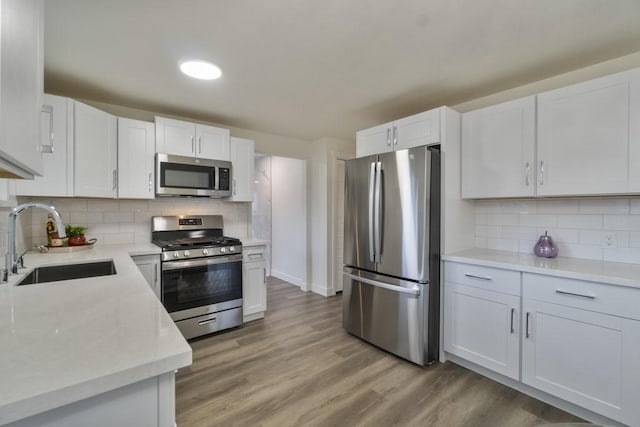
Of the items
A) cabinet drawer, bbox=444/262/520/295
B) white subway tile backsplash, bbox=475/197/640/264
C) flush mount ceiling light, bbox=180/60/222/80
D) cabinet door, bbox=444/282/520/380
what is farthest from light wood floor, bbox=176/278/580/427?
flush mount ceiling light, bbox=180/60/222/80

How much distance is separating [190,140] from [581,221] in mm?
3512

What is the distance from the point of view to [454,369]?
7.64 ft

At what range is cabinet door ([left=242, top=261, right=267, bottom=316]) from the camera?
10.3ft

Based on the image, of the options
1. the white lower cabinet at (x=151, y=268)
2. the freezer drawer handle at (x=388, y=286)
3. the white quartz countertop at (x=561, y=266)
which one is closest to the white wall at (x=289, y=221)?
the freezer drawer handle at (x=388, y=286)

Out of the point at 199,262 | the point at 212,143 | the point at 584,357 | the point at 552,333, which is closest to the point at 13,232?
the point at 199,262

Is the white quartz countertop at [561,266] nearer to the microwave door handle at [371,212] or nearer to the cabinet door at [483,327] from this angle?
the cabinet door at [483,327]

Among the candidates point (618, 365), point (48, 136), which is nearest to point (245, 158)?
point (48, 136)

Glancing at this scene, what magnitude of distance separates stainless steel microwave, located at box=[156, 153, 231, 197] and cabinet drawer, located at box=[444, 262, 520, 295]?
7.82 ft

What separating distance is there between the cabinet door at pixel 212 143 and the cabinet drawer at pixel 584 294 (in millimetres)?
2979

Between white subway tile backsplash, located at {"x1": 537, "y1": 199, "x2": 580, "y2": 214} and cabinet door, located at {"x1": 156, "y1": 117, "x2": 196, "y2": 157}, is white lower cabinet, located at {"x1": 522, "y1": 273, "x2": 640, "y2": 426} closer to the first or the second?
white subway tile backsplash, located at {"x1": 537, "y1": 199, "x2": 580, "y2": 214}

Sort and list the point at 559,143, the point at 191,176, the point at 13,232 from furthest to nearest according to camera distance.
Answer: the point at 191,176
the point at 559,143
the point at 13,232

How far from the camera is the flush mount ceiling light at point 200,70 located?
209cm

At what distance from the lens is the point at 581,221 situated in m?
2.20

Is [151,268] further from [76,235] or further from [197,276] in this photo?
[76,235]
